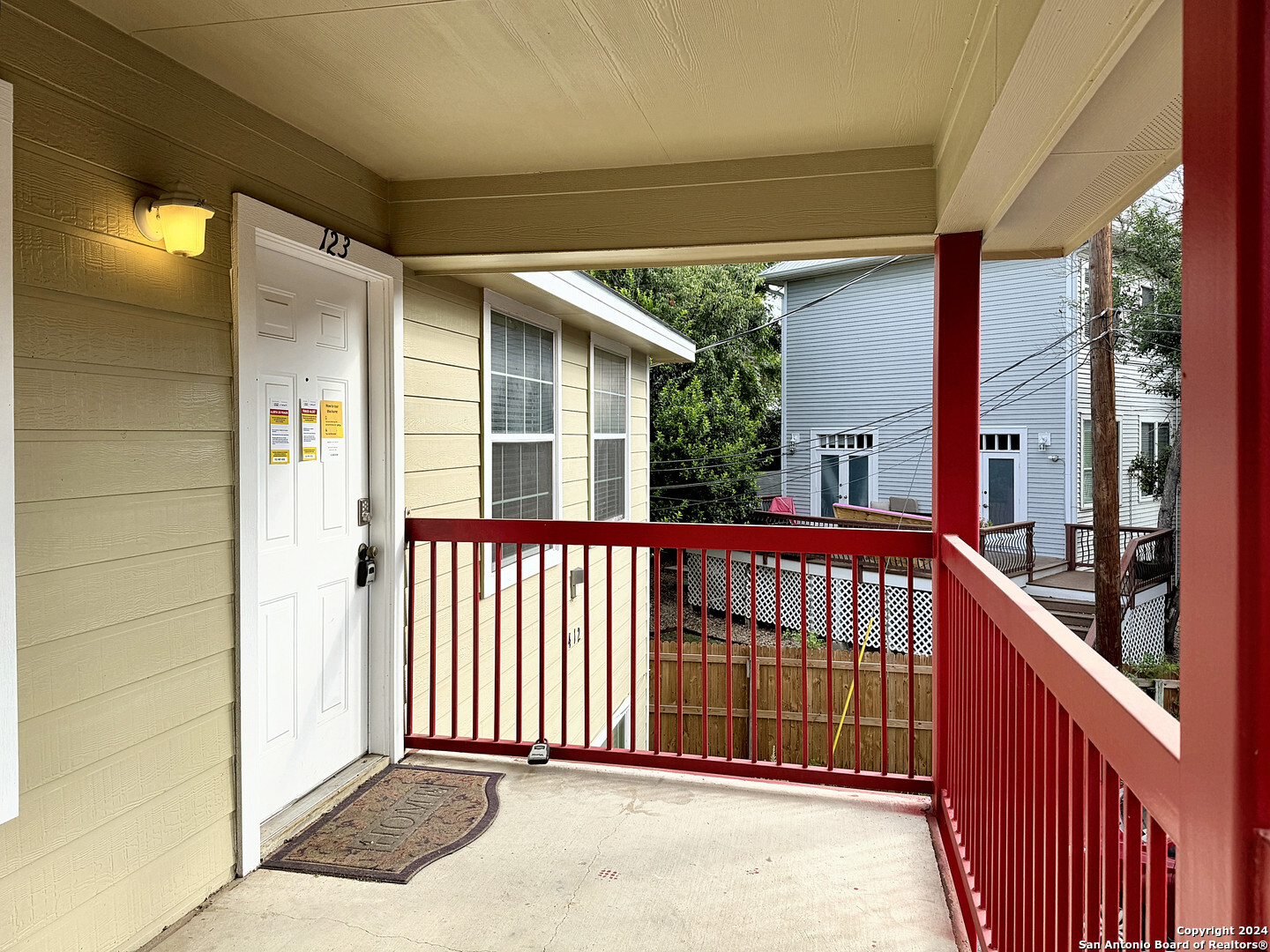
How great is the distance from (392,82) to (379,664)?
2189mm

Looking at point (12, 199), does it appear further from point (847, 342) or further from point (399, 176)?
point (847, 342)

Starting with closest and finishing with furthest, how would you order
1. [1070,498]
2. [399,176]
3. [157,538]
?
[157,538], [399,176], [1070,498]

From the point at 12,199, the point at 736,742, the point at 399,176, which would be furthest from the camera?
the point at 736,742

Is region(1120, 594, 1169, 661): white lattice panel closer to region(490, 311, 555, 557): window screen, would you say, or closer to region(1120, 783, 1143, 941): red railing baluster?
region(490, 311, 555, 557): window screen

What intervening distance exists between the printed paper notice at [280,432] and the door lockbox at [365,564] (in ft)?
1.91

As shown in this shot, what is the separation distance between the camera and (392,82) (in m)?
2.38

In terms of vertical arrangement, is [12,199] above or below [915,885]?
above

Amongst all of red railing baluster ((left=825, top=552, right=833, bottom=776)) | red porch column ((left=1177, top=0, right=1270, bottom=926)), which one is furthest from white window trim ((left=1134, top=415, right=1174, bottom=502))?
red porch column ((left=1177, top=0, right=1270, bottom=926))

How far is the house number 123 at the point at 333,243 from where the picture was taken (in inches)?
112

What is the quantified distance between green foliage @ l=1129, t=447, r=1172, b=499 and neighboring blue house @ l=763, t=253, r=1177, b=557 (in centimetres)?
13

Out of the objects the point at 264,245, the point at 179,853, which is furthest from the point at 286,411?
the point at 179,853

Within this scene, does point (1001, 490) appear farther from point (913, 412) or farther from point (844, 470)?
point (844, 470)

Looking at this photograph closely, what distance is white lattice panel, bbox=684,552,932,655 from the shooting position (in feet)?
32.2

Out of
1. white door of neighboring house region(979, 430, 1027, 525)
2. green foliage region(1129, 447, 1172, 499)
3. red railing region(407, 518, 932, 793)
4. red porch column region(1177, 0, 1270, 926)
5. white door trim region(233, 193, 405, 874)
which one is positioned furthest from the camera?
white door of neighboring house region(979, 430, 1027, 525)
